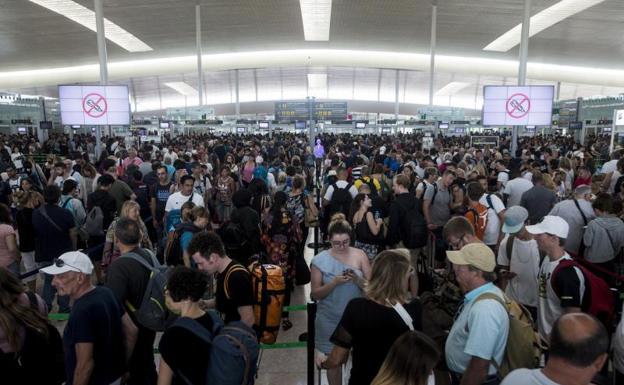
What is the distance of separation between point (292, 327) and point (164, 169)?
3.50 m

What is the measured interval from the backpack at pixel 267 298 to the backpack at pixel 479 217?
285cm

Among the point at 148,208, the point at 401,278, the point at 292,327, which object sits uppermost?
the point at 401,278

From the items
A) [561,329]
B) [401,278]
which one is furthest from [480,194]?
[561,329]

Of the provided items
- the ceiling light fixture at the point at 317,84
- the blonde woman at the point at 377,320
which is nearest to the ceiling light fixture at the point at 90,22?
the blonde woman at the point at 377,320

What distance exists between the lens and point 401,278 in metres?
2.58

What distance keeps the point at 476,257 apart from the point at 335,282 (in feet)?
3.59

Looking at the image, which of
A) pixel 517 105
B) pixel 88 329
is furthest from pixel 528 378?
pixel 517 105

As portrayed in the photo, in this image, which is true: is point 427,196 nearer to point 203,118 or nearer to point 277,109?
point 203,118

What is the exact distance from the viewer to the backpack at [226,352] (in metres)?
2.30

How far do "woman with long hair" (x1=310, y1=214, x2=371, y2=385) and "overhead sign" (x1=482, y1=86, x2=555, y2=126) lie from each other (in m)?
9.28

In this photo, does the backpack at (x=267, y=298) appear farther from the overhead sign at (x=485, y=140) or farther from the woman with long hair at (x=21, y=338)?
the overhead sign at (x=485, y=140)

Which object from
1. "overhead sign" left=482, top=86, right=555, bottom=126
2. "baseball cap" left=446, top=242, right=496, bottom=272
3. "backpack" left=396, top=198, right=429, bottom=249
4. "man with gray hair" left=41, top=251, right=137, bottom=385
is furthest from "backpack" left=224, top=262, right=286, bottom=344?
"overhead sign" left=482, top=86, right=555, bottom=126

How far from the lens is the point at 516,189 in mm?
7387

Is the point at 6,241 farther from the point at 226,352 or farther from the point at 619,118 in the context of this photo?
the point at 619,118
